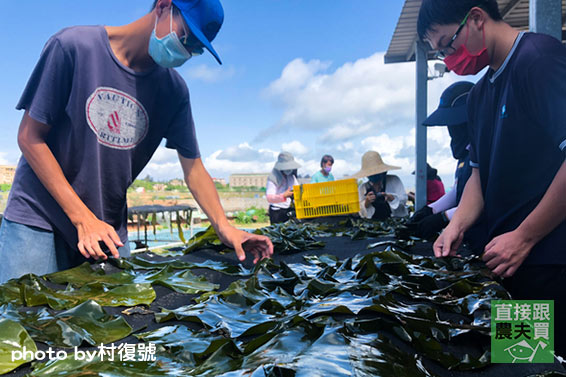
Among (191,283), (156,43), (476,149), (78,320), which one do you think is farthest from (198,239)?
(476,149)

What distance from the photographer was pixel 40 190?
1598 millimetres

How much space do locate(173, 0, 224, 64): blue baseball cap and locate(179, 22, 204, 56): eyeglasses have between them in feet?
0.21

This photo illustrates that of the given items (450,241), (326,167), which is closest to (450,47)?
(450,241)

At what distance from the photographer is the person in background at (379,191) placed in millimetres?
4910

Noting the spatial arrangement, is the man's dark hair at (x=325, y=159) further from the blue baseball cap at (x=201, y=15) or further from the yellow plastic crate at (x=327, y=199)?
the blue baseball cap at (x=201, y=15)

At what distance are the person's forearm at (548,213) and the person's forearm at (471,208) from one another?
0.41 metres

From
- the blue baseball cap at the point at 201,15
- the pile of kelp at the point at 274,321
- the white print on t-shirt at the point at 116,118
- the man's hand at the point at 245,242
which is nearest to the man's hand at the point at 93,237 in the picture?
the pile of kelp at the point at 274,321

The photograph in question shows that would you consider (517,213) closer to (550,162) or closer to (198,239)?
(550,162)

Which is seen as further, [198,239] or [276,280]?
[198,239]

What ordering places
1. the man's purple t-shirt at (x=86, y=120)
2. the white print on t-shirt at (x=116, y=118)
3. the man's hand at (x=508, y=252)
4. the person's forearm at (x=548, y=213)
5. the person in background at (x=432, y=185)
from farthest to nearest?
the person in background at (x=432, y=185), the white print on t-shirt at (x=116, y=118), the man's purple t-shirt at (x=86, y=120), the man's hand at (x=508, y=252), the person's forearm at (x=548, y=213)

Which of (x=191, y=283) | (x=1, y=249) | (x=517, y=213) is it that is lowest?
(x=191, y=283)

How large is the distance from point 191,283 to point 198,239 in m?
0.96

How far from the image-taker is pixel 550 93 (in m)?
1.15

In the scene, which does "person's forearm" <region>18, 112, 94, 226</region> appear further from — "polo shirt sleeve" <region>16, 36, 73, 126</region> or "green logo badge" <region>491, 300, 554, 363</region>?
"green logo badge" <region>491, 300, 554, 363</region>
